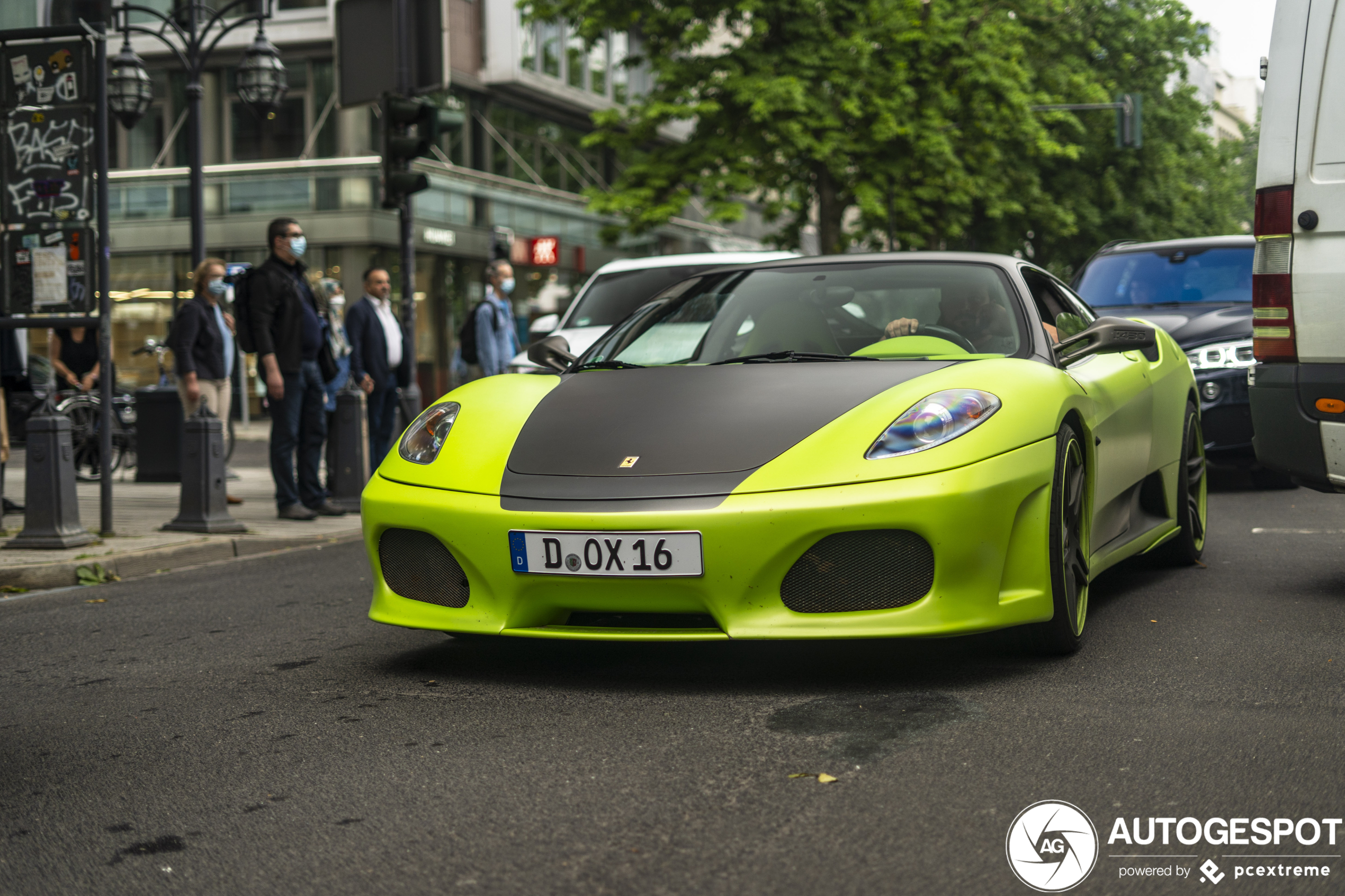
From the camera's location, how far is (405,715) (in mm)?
4004

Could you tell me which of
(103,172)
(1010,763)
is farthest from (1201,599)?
(103,172)

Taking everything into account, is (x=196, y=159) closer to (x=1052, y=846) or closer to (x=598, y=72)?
(x=1052, y=846)

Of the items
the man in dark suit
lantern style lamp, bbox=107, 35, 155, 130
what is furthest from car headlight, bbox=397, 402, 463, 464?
lantern style lamp, bbox=107, 35, 155, 130

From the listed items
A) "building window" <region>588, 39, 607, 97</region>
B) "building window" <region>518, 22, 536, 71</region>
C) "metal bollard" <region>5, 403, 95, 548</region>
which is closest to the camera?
"metal bollard" <region>5, 403, 95, 548</region>

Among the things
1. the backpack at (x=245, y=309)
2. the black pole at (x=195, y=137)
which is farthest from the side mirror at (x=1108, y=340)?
the black pole at (x=195, y=137)

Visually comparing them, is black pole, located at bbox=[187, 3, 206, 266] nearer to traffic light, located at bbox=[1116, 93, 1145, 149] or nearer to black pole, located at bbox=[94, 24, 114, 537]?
black pole, located at bbox=[94, 24, 114, 537]

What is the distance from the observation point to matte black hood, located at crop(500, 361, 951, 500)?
4.17 meters

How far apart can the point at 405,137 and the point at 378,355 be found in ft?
5.31

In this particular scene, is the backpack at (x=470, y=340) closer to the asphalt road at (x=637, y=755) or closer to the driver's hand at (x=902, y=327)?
the asphalt road at (x=637, y=755)

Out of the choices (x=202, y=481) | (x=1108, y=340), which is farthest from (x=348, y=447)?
(x=1108, y=340)

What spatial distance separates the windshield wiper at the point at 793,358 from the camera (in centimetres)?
491

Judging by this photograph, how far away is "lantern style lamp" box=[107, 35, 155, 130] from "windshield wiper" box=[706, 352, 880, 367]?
43.8 feet

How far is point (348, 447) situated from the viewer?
35.0 feet

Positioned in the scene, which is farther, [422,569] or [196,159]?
[196,159]
